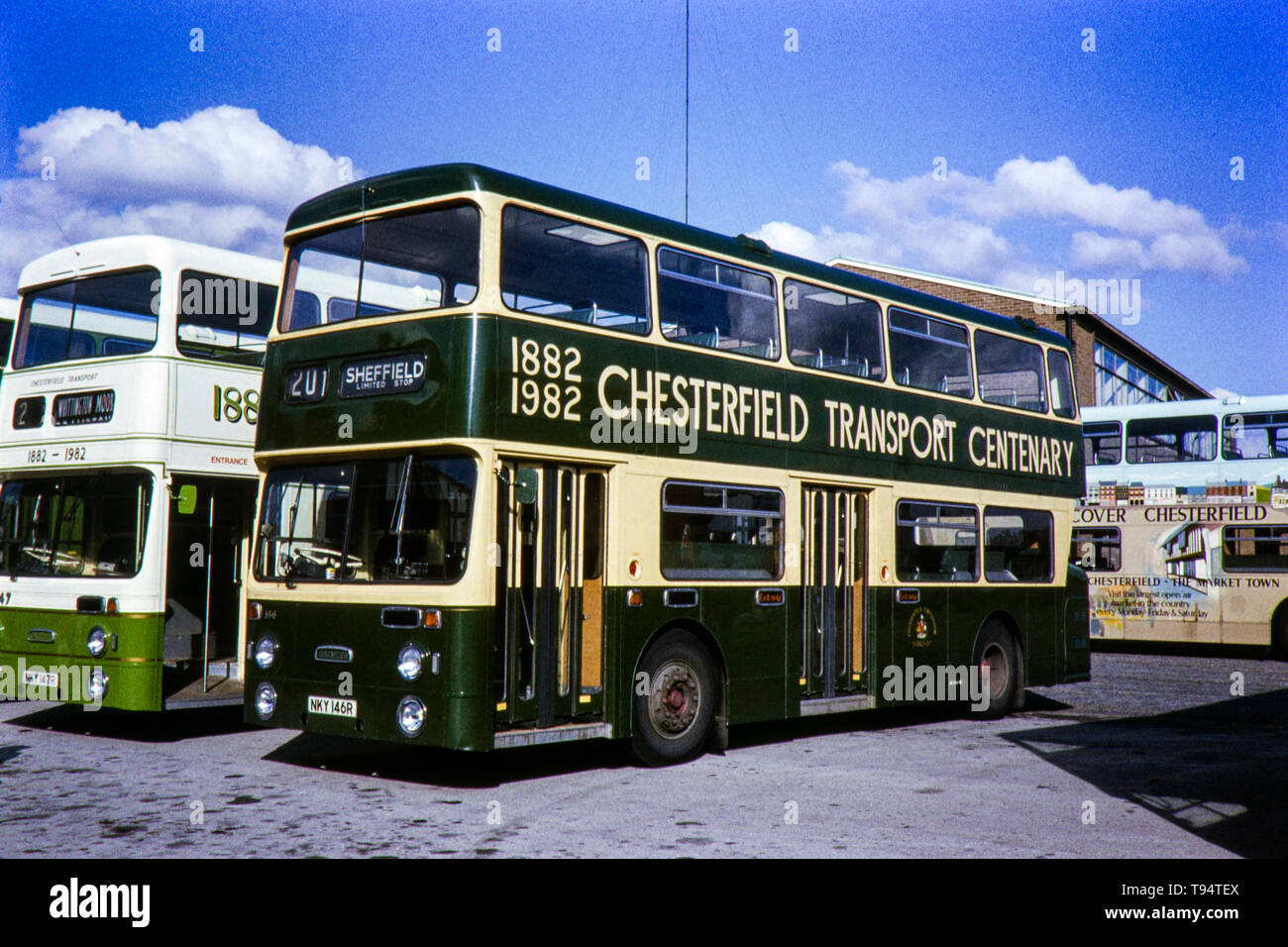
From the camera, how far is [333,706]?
9273 millimetres

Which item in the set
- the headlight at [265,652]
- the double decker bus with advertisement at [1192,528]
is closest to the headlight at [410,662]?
the headlight at [265,652]

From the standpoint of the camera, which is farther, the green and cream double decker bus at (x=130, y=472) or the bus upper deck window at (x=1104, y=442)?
the bus upper deck window at (x=1104, y=442)

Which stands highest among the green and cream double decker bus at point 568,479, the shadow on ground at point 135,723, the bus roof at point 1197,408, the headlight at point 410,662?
the bus roof at point 1197,408

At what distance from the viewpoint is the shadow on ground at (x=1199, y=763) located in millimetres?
8242

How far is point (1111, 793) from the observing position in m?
9.34

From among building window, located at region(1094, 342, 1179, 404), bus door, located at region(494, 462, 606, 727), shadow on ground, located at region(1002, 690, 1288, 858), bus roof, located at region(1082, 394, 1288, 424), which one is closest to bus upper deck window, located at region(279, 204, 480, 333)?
bus door, located at region(494, 462, 606, 727)

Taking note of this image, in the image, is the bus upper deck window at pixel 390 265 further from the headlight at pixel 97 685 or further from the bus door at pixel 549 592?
the headlight at pixel 97 685

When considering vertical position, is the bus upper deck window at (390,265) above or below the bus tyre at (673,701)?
above

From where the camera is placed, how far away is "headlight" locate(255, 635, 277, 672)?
9.73m

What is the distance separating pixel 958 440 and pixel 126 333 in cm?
831

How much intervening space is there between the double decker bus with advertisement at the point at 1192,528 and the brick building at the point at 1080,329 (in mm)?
10923

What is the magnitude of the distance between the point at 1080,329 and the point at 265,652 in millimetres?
35662

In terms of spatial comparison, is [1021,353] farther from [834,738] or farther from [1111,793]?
[1111,793]
